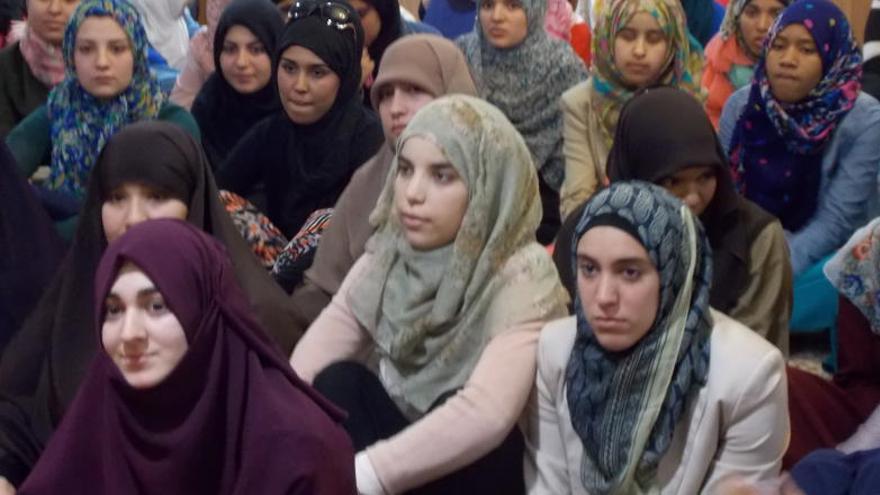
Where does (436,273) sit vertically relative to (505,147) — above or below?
below

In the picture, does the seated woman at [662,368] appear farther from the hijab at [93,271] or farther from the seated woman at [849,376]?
the hijab at [93,271]

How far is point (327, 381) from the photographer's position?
2514 mm

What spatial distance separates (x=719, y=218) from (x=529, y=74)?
139 centimetres

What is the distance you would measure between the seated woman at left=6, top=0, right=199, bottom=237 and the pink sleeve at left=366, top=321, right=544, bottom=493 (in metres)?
1.44

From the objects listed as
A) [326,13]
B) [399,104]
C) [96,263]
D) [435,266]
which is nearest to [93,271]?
[96,263]

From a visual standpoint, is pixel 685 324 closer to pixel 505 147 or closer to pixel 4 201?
pixel 505 147

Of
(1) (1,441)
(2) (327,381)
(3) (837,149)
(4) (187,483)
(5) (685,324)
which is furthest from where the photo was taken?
(3) (837,149)

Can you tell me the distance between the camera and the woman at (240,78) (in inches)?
160

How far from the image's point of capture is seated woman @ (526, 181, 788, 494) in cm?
215

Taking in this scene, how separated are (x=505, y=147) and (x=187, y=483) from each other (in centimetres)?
85

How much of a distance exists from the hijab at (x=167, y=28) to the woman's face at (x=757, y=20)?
2.00 m

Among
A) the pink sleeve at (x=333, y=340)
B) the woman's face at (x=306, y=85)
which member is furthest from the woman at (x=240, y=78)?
the pink sleeve at (x=333, y=340)

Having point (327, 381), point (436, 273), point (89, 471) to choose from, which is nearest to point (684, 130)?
point (436, 273)

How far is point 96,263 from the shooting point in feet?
8.59
